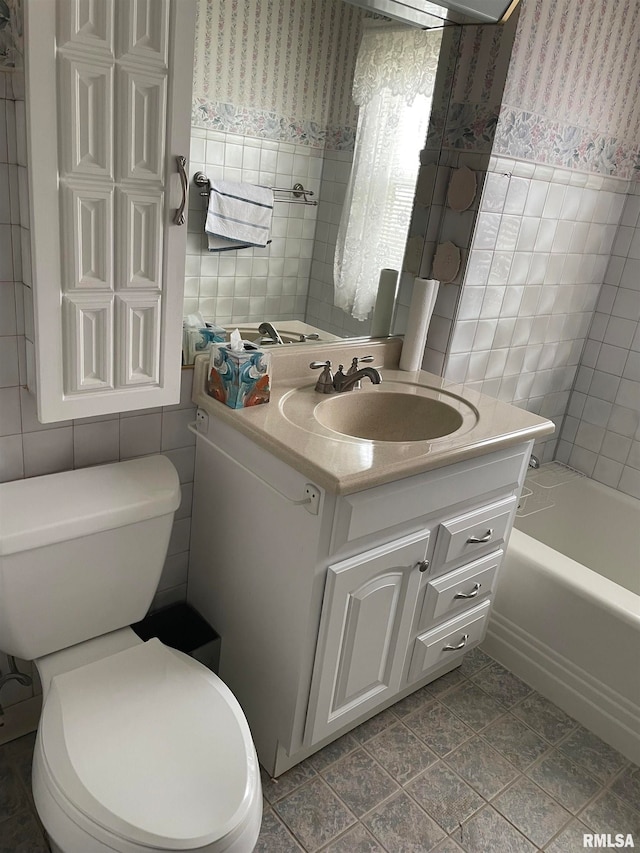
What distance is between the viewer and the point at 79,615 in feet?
4.52

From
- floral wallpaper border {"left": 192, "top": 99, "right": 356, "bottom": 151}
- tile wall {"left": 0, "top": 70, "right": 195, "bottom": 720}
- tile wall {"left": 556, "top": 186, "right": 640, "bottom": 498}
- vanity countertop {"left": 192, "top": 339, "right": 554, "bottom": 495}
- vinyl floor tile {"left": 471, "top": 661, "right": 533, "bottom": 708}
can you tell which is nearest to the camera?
tile wall {"left": 0, "top": 70, "right": 195, "bottom": 720}

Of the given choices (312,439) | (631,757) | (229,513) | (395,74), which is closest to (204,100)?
(395,74)

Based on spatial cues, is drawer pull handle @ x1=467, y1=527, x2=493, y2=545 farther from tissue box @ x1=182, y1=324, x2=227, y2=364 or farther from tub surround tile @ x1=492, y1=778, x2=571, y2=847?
tissue box @ x1=182, y1=324, x2=227, y2=364

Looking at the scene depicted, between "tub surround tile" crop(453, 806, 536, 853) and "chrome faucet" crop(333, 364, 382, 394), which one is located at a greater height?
"chrome faucet" crop(333, 364, 382, 394)

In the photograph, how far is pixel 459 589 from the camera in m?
1.70

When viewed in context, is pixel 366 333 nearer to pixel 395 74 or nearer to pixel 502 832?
pixel 395 74

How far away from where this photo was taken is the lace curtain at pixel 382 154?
5.40 feet

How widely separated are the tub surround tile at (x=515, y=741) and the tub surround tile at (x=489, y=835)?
0.61 ft

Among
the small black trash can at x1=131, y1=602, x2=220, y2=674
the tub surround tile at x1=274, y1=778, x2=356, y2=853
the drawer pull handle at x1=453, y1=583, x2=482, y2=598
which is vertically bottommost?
the tub surround tile at x1=274, y1=778, x2=356, y2=853

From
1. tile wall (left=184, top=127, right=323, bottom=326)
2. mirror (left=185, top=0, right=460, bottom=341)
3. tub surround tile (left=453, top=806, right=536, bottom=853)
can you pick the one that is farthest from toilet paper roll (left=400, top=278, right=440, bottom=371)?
tub surround tile (left=453, top=806, right=536, bottom=853)

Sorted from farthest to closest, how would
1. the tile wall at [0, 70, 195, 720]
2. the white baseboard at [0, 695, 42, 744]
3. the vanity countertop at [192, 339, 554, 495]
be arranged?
the white baseboard at [0, 695, 42, 744] → the vanity countertop at [192, 339, 554, 495] → the tile wall at [0, 70, 195, 720]

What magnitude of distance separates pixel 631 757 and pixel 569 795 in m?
0.25

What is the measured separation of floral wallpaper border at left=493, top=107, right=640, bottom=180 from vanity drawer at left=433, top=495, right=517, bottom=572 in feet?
3.22

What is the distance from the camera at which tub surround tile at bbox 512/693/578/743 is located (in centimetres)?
183
